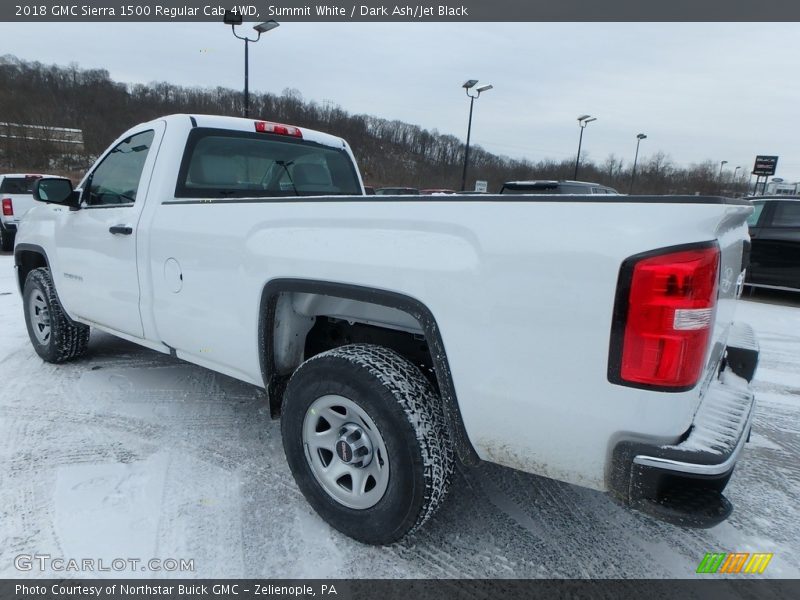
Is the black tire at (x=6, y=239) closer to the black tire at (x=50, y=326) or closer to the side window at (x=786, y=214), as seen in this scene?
the black tire at (x=50, y=326)

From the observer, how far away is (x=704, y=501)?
1524 millimetres

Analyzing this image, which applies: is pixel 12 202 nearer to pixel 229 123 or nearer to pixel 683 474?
pixel 229 123

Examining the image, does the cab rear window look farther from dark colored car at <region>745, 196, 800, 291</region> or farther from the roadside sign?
the roadside sign

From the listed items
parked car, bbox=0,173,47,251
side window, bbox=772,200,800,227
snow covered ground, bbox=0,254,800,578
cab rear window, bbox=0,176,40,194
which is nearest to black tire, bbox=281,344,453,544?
snow covered ground, bbox=0,254,800,578

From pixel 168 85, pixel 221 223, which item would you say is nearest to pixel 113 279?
pixel 221 223

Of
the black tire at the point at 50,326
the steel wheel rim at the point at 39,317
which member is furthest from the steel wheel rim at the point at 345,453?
the steel wheel rim at the point at 39,317

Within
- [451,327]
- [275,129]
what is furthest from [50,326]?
[451,327]

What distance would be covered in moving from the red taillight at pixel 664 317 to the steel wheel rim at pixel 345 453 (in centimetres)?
102

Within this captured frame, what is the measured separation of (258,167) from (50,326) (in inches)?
92.0

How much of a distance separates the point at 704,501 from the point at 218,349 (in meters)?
2.29

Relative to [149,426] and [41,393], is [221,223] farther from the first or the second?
[41,393]

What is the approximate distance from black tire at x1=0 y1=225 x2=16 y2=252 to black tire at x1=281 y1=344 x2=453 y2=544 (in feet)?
41.1

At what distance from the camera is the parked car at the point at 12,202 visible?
11.0m

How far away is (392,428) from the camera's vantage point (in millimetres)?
1943
